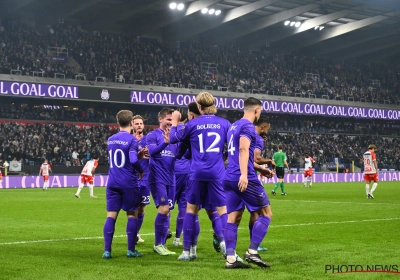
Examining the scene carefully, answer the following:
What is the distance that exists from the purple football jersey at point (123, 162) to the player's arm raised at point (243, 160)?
6.38 feet

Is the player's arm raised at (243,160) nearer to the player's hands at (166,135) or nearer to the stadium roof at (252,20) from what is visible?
the player's hands at (166,135)

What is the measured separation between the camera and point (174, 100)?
52625mm

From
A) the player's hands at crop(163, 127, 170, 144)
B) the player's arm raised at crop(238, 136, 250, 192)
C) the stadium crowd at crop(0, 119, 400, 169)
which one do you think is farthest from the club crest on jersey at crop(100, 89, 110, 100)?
the player's arm raised at crop(238, 136, 250, 192)

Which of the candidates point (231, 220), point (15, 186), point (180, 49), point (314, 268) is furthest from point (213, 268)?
point (180, 49)

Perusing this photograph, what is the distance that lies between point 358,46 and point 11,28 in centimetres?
3857

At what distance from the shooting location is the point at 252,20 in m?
60.0

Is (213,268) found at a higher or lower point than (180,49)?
lower

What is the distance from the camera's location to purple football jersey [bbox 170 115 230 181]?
29.3 ft

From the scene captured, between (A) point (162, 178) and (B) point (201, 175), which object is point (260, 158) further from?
(A) point (162, 178)

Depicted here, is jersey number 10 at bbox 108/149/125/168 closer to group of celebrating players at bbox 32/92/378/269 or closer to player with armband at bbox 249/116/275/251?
group of celebrating players at bbox 32/92/378/269

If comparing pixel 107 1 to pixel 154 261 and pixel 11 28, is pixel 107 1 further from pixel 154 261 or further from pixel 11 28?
pixel 154 261

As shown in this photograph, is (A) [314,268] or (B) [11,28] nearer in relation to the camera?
(A) [314,268]

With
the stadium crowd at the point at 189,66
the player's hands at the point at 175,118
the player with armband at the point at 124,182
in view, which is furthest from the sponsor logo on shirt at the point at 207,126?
the stadium crowd at the point at 189,66

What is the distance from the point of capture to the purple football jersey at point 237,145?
8461 mm
